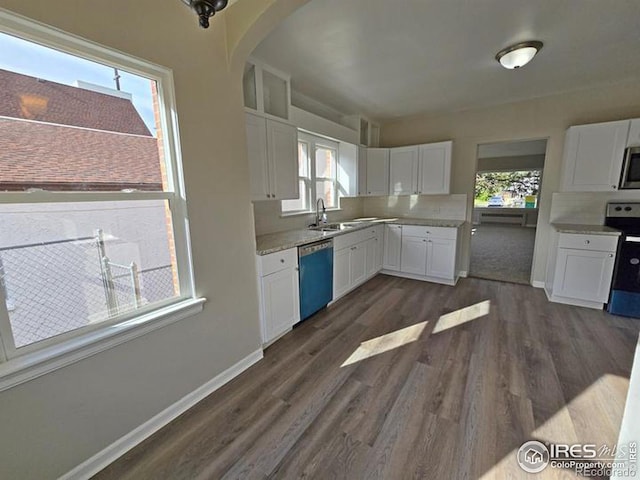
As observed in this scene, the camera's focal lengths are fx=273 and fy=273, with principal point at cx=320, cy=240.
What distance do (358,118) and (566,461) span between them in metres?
4.23

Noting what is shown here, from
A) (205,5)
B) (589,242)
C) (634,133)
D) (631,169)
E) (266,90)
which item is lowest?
(589,242)

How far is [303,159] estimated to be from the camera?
3639 mm

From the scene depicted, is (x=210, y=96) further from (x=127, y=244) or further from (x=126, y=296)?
(x=126, y=296)

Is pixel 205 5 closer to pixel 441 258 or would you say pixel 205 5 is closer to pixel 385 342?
pixel 385 342

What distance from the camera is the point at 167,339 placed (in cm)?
169

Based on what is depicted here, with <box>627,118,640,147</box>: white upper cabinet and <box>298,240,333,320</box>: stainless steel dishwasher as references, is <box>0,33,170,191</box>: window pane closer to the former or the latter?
<box>298,240,333,320</box>: stainless steel dishwasher

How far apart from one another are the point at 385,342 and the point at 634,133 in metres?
3.55

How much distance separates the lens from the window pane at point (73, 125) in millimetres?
1164

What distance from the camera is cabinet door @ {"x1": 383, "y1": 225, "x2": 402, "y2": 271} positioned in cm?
432

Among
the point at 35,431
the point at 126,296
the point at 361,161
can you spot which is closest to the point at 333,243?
the point at 361,161

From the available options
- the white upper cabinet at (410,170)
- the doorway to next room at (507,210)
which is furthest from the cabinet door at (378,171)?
the doorway to next room at (507,210)

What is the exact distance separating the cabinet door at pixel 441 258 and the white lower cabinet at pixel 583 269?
1152mm

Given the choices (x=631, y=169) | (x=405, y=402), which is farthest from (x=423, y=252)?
(x=405, y=402)

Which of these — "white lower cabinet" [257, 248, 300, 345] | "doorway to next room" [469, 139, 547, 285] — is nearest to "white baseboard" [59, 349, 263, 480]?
"white lower cabinet" [257, 248, 300, 345]
